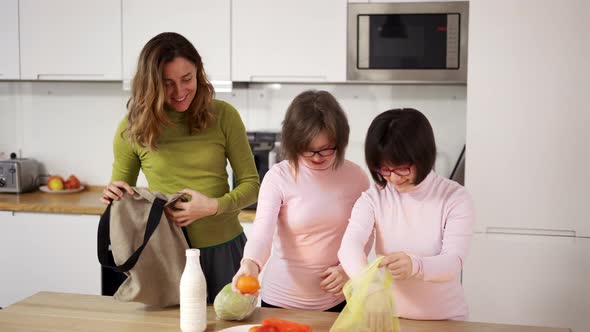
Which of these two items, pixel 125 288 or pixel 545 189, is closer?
pixel 125 288

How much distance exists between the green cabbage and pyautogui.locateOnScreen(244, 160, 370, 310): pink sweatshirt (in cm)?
18

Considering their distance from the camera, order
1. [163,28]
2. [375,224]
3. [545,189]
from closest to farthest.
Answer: [375,224] → [545,189] → [163,28]

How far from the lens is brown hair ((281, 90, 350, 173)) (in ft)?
5.49

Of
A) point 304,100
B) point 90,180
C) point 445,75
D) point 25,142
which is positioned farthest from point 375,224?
point 25,142

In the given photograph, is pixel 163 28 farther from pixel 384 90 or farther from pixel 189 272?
pixel 189 272

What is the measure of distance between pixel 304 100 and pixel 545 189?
1.48 metres

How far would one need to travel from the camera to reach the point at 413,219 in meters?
1.65

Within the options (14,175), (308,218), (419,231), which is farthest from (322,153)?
(14,175)

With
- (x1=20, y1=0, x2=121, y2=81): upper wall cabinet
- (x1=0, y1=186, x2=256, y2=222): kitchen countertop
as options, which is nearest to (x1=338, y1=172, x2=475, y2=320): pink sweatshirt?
(x1=0, y1=186, x2=256, y2=222): kitchen countertop

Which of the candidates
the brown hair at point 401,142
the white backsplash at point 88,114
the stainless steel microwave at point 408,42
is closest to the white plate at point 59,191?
the white backsplash at point 88,114

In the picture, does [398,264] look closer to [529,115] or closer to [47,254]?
[529,115]

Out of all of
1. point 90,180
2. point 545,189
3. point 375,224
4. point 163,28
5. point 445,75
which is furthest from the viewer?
point 90,180

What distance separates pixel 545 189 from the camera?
→ 9.16ft

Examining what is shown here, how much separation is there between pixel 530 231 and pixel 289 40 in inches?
53.6
